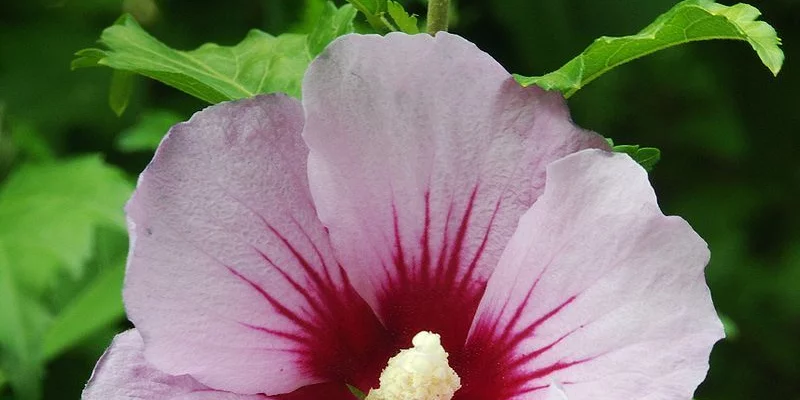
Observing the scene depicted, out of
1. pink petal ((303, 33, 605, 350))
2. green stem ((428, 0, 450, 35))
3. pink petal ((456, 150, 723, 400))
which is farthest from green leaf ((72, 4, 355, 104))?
pink petal ((456, 150, 723, 400))

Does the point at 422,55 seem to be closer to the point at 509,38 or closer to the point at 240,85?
the point at 240,85

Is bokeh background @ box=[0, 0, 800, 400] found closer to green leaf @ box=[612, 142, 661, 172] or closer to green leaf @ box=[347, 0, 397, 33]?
green leaf @ box=[347, 0, 397, 33]

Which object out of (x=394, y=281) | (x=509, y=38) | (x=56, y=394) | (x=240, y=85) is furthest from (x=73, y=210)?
(x=394, y=281)

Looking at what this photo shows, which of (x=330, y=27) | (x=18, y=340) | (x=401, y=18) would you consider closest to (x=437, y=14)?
(x=401, y=18)

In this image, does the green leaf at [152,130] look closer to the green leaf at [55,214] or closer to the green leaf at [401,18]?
the green leaf at [55,214]

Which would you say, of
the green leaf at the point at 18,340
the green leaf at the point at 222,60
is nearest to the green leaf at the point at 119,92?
the green leaf at the point at 222,60

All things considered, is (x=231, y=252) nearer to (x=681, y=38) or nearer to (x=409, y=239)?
(x=409, y=239)
